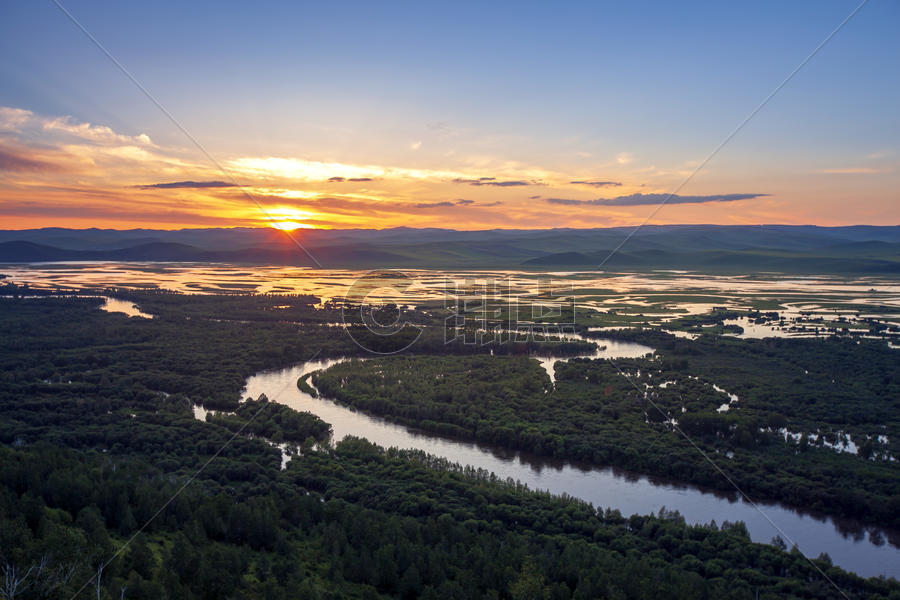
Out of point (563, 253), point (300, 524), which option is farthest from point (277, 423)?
point (563, 253)

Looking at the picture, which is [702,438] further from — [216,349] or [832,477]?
[216,349]

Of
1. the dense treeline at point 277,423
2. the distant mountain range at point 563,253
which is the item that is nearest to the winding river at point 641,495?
the dense treeline at point 277,423

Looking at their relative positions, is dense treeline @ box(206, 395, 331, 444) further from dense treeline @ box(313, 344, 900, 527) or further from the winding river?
dense treeline @ box(313, 344, 900, 527)

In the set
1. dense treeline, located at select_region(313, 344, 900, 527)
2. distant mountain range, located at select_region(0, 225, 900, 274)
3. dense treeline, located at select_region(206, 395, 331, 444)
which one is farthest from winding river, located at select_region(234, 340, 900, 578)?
distant mountain range, located at select_region(0, 225, 900, 274)

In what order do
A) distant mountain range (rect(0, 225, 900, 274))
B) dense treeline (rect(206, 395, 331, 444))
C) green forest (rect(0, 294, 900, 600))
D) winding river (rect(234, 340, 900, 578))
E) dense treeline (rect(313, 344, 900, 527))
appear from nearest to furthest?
green forest (rect(0, 294, 900, 600)) → winding river (rect(234, 340, 900, 578)) → dense treeline (rect(313, 344, 900, 527)) → dense treeline (rect(206, 395, 331, 444)) → distant mountain range (rect(0, 225, 900, 274))

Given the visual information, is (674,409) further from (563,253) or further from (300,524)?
(563,253)

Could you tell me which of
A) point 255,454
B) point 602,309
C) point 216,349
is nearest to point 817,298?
point 602,309
